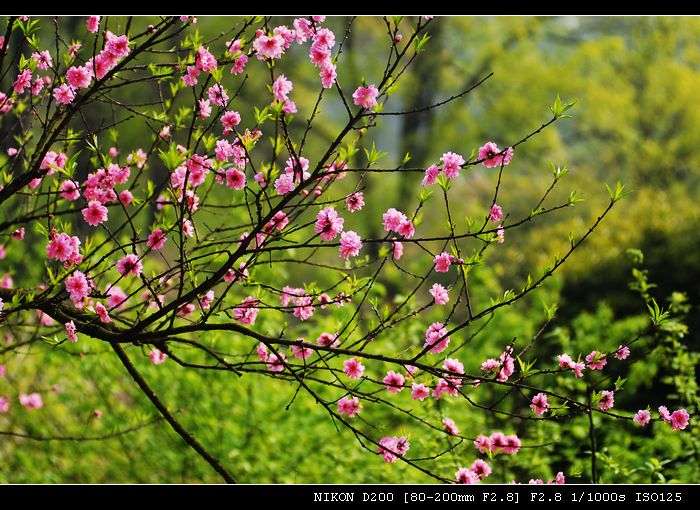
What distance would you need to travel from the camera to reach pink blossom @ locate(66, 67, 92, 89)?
2953 millimetres

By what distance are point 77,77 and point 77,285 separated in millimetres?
900

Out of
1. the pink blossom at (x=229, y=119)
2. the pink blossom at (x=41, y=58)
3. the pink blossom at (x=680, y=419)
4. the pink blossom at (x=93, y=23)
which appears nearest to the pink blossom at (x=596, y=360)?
the pink blossom at (x=680, y=419)

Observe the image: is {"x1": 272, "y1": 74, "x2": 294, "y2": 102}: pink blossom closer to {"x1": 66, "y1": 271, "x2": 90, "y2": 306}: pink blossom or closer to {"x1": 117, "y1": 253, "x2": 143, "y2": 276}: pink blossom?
{"x1": 117, "y1": 253, "x2": 143, "y2": 276}: pink blossom

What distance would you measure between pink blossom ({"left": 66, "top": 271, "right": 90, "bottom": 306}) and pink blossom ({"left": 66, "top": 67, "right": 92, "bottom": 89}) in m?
0.84

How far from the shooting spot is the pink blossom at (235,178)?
8.86 ft

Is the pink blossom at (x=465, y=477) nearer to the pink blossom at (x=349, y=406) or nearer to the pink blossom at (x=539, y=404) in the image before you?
the pink blossom at (x=539, y=404)

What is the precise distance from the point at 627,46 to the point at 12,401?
18.5 m

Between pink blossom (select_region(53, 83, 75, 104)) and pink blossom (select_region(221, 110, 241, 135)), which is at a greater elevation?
pink blossom (select_region(53, 83, 75, 104))

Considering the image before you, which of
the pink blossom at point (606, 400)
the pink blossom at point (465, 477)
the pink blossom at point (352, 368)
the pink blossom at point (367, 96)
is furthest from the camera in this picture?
the pink blossom at point (352, 368)

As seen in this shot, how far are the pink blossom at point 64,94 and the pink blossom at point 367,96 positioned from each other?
4.01 ft

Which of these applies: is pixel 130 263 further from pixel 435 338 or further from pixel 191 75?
pixel 435 338

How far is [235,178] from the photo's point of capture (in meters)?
2.72

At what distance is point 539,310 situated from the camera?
7.41 metres

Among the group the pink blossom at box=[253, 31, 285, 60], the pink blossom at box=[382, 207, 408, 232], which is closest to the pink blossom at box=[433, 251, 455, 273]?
the pink blossom at box=[382, 207, 408, 232]
